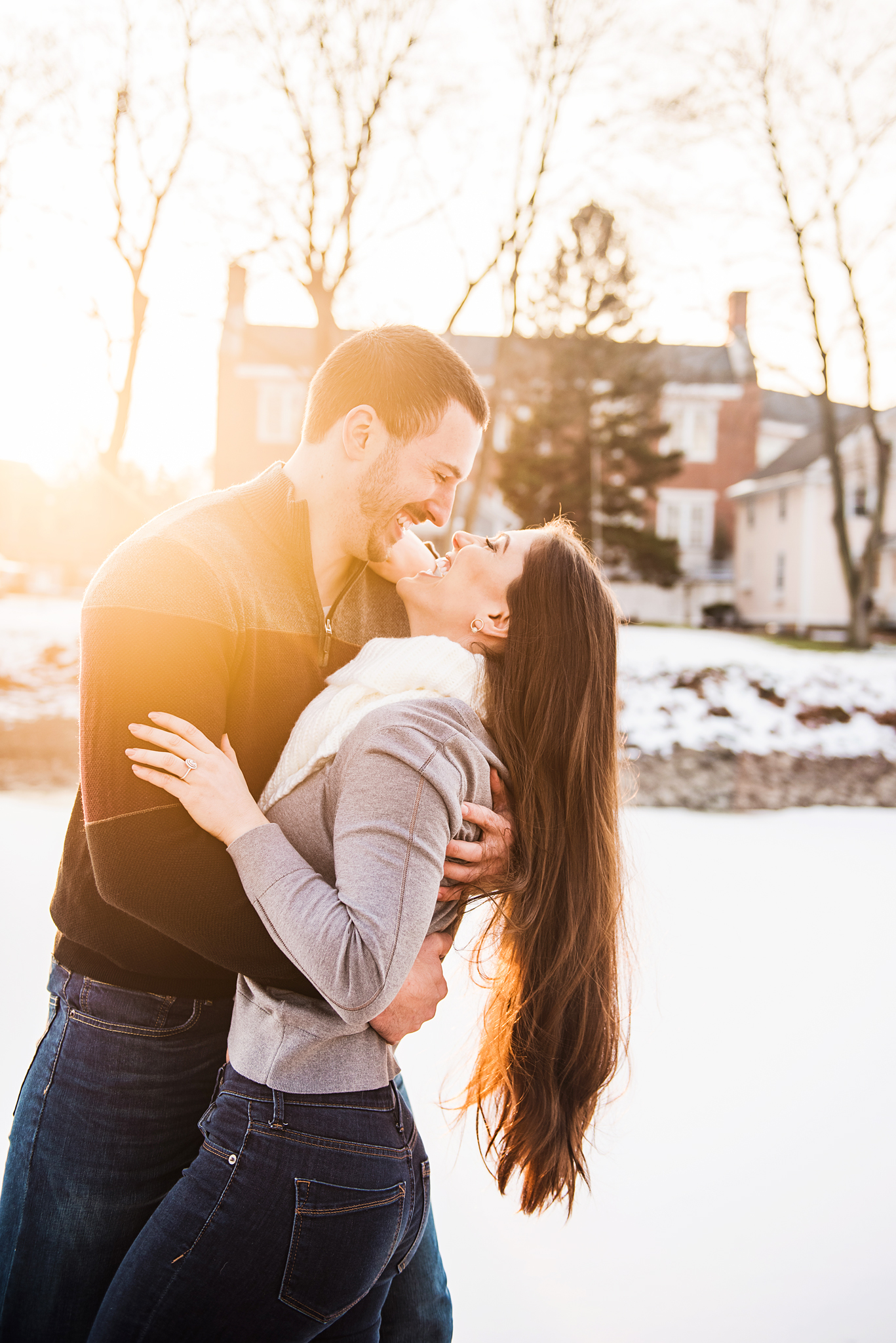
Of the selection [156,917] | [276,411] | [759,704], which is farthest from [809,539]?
[156,917]

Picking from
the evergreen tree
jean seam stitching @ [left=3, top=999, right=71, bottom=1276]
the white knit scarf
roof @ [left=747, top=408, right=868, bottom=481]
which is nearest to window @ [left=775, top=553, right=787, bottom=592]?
roof @ [left=747, top=408, right=868, bottom=481]

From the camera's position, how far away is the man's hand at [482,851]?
161 centimetres

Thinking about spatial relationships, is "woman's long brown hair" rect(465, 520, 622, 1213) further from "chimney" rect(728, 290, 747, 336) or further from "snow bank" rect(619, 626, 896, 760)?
"chimney" rect(728, 290, 747, 336)

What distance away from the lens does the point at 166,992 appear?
5.49ft

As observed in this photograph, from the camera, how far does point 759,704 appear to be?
423 inches

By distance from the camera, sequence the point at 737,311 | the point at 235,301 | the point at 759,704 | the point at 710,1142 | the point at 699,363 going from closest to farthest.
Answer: the point at 710,1142 < the point at 759,704 < the point at 235,301 < the point at 737,311 < the point at 699,363

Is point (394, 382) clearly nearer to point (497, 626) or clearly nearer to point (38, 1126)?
point (497, 626)

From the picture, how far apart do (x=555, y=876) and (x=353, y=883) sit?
528 mm

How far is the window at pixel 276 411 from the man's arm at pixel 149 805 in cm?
2841

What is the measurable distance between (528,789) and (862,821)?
794 cm

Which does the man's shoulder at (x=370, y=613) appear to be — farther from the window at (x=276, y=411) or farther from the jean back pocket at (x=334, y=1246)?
the window at (x=276, y=411)

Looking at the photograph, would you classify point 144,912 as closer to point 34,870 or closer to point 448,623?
point 448,623

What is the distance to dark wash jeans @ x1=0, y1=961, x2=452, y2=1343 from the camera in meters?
1.60

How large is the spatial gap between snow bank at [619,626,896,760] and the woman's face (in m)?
6.79
